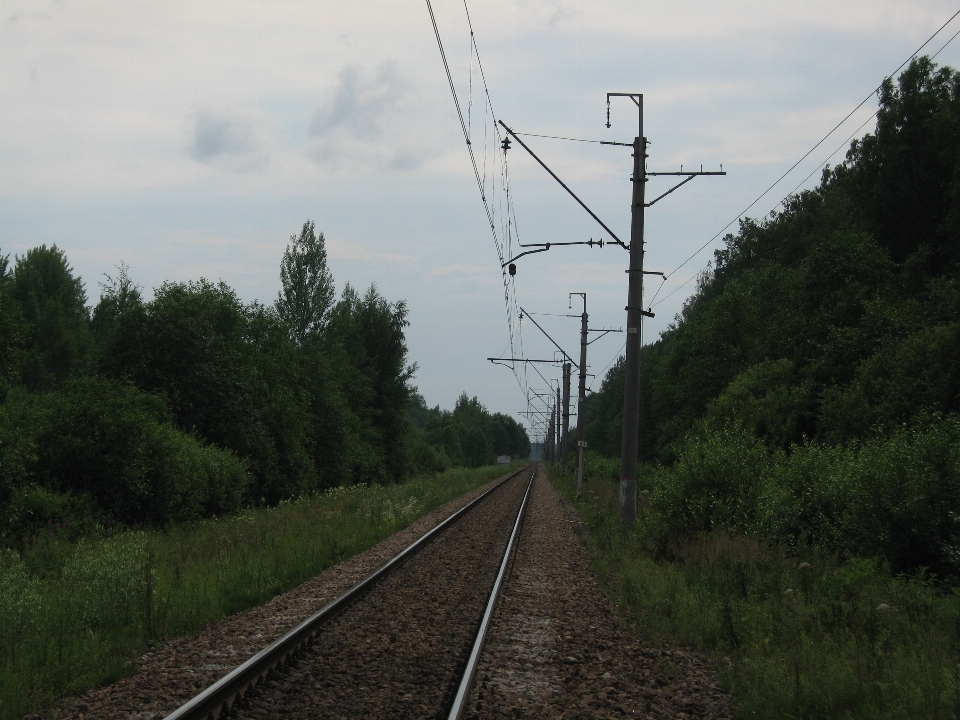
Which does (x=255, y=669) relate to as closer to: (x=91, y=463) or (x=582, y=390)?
(x=91, y=463)

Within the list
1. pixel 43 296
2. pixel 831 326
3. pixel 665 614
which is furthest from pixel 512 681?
Answer: pixel 43 296

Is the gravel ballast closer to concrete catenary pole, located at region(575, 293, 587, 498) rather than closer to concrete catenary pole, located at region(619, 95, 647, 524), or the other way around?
concrete catenary pole, located at region(619, 95, 647, 524)

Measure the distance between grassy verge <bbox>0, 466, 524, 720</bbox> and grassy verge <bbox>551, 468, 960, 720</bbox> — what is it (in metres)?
5.34

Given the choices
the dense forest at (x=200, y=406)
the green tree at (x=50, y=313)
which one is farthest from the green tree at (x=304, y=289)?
the green tree at (x=50, y=313)

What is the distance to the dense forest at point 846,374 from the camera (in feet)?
38.5

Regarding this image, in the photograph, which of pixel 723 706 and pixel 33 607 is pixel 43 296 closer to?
pixel 33 607

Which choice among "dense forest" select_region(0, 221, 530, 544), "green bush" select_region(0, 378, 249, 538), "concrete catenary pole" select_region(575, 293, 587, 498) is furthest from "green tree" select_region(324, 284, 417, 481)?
"green bush" select_region(0, 378, 249, 538)

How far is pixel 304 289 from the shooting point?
214ft

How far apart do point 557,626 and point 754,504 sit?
7201mm

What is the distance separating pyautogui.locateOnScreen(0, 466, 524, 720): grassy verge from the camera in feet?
25.0

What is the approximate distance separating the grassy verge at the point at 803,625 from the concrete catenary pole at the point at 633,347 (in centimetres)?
409

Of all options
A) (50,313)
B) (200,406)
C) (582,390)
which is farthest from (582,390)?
(50,313)

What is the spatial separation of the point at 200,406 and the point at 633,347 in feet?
68.9

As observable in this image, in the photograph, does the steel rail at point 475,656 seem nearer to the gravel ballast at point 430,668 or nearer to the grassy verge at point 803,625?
the gravel ballast at point 430,668
